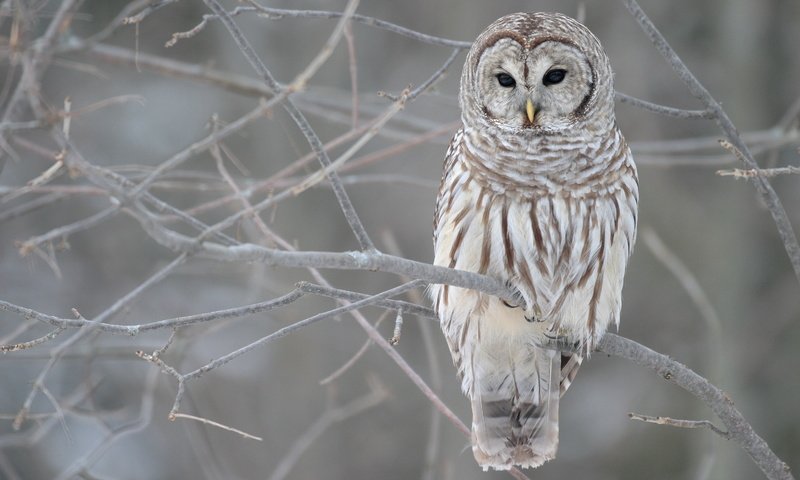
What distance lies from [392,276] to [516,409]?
15.2ft

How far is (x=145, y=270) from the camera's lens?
9438mm

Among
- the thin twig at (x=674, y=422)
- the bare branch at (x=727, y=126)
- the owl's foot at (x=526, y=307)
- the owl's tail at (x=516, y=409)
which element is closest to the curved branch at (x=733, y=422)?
the thin twig at (x=674, y=422)

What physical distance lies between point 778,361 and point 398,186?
3.83m

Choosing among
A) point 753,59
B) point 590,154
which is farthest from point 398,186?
point 590,154

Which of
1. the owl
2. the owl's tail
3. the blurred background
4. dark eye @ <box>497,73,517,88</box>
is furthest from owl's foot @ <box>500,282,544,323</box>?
the blurred background

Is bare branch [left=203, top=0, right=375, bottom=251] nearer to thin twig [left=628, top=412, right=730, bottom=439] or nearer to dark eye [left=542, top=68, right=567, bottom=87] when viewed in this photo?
thin twig [left=628, top=412, right=730, bottom=439]

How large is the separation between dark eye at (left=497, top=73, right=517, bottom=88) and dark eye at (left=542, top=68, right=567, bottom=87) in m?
0.14

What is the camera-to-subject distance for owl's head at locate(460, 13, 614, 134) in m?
4.30

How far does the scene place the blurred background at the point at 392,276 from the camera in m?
8.62

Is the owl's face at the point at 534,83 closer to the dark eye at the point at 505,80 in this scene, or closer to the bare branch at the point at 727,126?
the dark eye at the point at 505,80

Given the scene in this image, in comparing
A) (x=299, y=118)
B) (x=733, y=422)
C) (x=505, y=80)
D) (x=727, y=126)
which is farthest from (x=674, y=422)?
(x=505, y=80)

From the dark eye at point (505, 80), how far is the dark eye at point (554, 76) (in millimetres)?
136

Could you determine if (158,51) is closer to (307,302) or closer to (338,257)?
(307,302)

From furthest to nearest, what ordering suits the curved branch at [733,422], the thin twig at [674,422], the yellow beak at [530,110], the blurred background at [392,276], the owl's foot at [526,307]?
1. the blurred background at [392,276]
2. the yellow beak at [530,110]
3. the owl's foot at [526,307]
4. the curved branch at [733,422]
5. the thin twig at [674,422]
